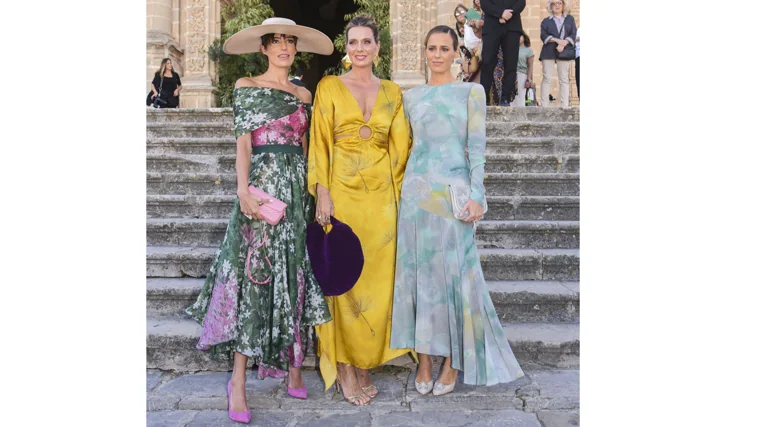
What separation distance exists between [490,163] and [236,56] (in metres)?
7.51

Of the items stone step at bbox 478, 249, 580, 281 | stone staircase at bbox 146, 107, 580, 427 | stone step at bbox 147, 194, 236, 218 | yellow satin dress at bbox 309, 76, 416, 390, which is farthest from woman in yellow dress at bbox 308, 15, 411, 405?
stone step at bbox 147, 194, 236, 218

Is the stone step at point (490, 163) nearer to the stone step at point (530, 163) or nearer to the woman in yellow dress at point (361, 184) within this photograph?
the stone step at point (530, 163)

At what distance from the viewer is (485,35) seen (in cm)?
666

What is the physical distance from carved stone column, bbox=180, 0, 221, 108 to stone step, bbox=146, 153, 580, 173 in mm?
6584

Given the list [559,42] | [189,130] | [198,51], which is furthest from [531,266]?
[198,51]

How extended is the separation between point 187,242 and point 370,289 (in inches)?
87.9

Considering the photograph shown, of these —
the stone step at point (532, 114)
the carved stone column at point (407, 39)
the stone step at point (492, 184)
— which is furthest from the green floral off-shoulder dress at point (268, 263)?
the carved stone column at point (407, 39)

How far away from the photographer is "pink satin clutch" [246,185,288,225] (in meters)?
2.71

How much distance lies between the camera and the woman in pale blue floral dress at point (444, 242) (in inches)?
113

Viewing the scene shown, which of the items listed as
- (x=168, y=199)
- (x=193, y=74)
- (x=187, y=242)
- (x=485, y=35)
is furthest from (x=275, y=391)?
(x=193, y=74)

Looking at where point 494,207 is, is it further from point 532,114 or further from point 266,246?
point 266,246

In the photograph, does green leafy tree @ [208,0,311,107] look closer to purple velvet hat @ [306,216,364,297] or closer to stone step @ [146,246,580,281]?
stone step @ [146,246,580,281]

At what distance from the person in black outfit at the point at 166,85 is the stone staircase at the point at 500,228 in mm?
3236

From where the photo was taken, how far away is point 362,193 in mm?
2898
